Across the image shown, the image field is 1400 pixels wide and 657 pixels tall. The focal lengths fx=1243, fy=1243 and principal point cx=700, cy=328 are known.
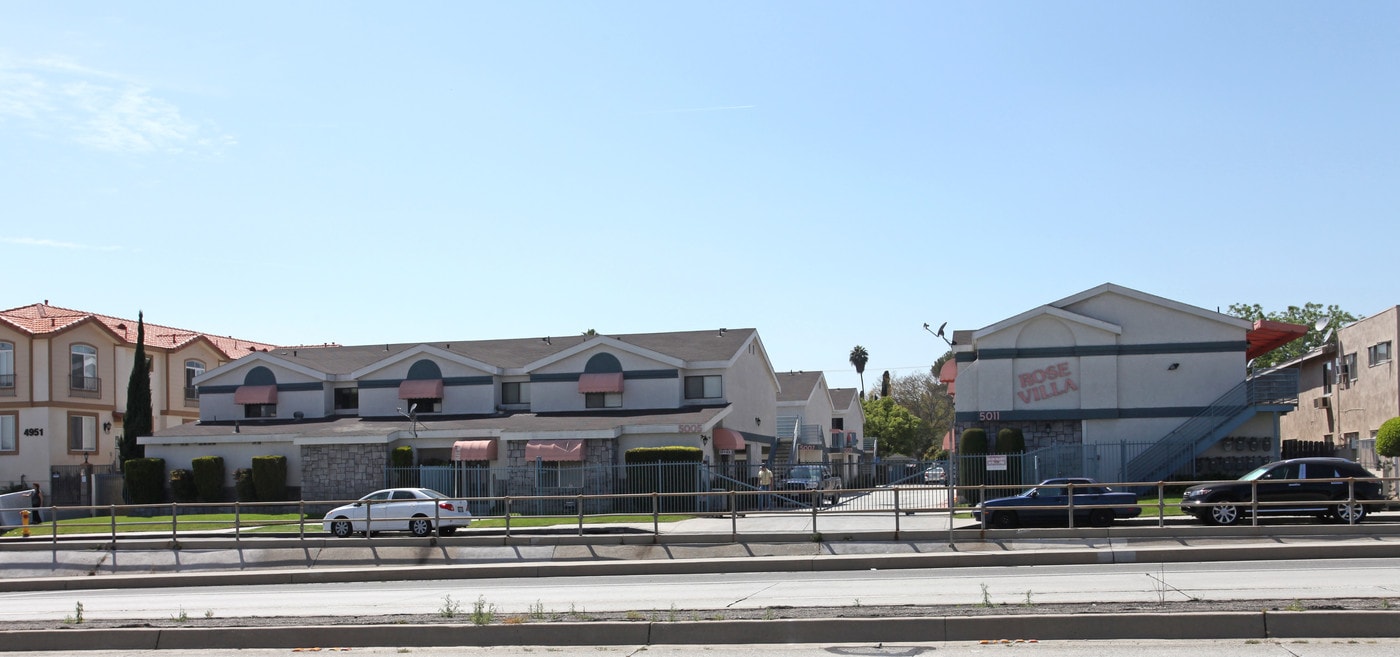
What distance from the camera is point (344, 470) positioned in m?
47.2

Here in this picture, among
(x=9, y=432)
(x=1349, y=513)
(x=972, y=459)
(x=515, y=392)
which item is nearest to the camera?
(x=1349, y=513)

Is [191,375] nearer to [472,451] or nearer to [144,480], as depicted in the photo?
[144,480]

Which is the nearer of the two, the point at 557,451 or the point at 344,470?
the point at 557,451

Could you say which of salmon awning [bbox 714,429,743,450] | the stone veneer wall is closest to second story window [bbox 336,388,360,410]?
the stone veneer wall

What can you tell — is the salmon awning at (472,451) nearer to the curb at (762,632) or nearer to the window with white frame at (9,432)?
the window with white frame at (9,432)

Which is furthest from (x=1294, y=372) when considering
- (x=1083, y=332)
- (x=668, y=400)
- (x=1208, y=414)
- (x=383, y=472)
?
(x=383, y=472)

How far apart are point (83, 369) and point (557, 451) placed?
27.7 m

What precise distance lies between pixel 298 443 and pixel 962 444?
25.0 metres

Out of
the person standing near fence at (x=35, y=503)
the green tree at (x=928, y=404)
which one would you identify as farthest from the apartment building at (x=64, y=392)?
the green tree at (x=928, y=404)

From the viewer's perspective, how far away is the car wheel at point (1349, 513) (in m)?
24.1

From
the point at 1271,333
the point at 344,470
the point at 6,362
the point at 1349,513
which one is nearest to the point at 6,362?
the point at 6,362

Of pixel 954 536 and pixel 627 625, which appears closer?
pixel 627 625

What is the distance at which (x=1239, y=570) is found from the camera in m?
19.0

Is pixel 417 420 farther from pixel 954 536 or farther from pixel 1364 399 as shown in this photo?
pixel 1364 399
